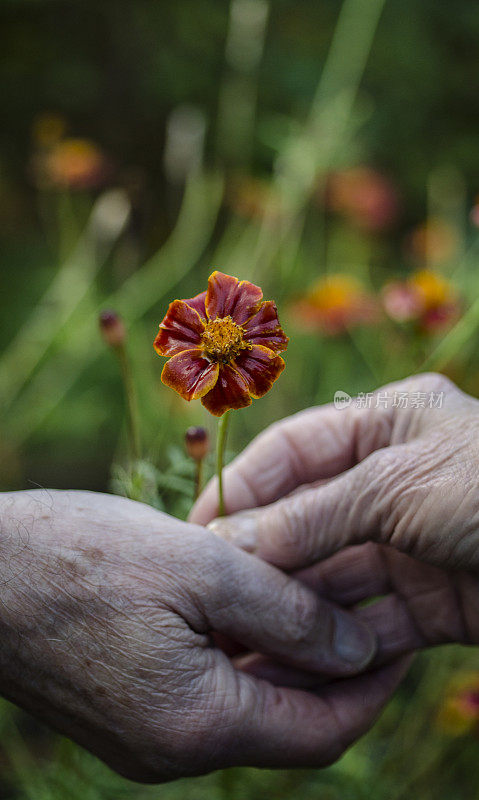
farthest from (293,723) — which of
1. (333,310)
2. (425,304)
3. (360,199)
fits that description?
(360,199)

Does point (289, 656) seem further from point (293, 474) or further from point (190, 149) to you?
point (190, 149)

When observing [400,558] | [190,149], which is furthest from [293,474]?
[190,149]

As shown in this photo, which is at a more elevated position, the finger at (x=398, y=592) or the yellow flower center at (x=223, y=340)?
the yellow flower center at (x=223, y=340)

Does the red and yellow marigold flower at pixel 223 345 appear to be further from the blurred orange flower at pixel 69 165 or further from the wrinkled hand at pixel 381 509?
the blurred orange flower at pixel 69 165

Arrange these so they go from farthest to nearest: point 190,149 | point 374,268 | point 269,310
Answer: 1. point 374,268
2. point 190,149
3. point 269,310

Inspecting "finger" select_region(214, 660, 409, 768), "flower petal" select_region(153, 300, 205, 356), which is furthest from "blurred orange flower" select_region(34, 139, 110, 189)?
"finger" select_region(214, 660, 409, 768)

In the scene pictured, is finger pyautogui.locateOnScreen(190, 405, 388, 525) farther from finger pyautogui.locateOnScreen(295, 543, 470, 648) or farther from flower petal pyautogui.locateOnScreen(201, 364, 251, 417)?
flower petal pyautogui.locateOnScreen(201, 364, 251, 417)

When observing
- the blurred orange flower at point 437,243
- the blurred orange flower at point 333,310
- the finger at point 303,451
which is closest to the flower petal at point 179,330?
the finger at point 303,451

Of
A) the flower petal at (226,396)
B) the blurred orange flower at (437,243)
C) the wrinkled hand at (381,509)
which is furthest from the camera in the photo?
the blurred orange flower at (437,243)
